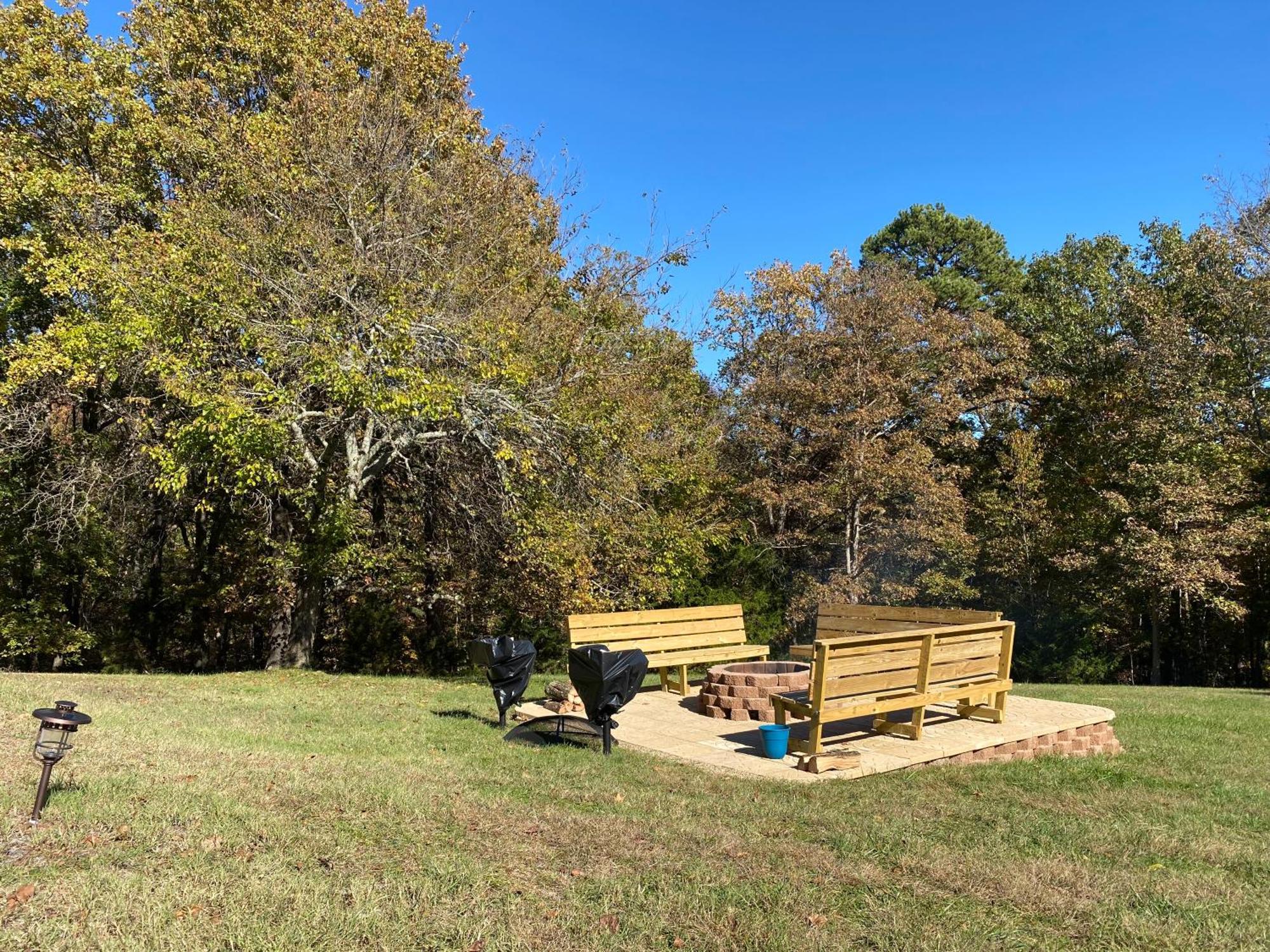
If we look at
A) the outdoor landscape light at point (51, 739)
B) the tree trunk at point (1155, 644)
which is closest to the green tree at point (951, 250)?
the tree trunk at point (1155, 644)

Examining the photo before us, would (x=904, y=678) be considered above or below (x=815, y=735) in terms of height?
above

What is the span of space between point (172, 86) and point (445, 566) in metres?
8.09

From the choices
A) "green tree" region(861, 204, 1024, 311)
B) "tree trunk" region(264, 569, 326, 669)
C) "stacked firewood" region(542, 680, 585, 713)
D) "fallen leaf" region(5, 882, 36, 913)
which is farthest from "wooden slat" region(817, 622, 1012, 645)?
"green tree" region(861, 204, 1024, 311)

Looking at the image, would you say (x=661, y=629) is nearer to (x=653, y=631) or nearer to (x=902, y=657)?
(x=653, y=631)

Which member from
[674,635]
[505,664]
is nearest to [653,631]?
[674,635]

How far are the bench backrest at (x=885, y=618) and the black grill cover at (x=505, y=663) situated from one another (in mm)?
3658

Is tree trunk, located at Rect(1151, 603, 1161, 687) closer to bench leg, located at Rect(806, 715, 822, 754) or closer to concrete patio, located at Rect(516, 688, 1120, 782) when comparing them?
concrete patio, located at Rect(516, 688, 1120, 782)

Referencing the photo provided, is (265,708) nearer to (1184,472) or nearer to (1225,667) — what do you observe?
(1184,472)

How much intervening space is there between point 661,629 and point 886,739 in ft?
9.64

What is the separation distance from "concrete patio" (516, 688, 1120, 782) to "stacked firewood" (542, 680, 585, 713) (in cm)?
14

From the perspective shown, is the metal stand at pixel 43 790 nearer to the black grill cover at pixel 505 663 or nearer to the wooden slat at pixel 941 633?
the black grill cover at pixel 505 663

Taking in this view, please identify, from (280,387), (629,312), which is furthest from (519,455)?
(629,312)

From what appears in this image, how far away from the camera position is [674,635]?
9203 millimetres

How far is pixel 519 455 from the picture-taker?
1149 cm
